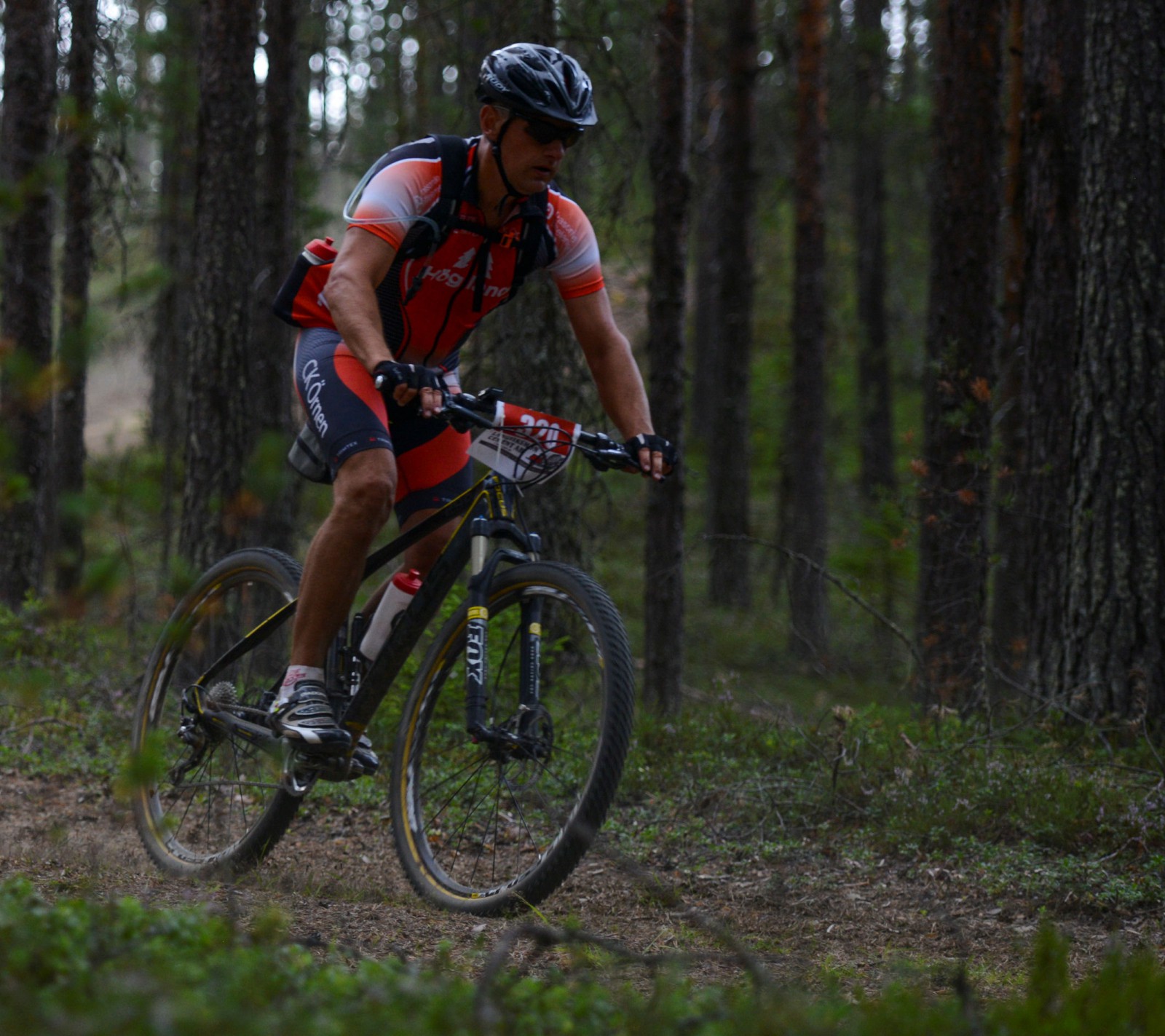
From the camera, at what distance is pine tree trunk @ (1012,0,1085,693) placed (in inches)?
329

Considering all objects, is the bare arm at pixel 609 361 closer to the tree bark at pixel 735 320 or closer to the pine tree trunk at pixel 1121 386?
the pine tree trunk at pixel 1121 386

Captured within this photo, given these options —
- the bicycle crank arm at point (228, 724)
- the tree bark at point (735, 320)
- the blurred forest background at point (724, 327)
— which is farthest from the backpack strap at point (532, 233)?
the tree bark at point (735, 320)

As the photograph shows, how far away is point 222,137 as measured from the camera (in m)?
8.12

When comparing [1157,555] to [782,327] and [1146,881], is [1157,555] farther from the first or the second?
[782,327]

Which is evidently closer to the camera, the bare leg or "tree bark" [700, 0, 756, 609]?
the bare leg

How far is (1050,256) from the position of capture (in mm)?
8461

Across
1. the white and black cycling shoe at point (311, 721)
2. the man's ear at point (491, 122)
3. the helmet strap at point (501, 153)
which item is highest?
the man's ear at point (491, 122)

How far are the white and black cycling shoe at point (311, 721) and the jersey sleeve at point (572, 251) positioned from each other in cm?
174

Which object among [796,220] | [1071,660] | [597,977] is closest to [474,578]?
[597,977]

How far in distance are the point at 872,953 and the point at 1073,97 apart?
6910 mm

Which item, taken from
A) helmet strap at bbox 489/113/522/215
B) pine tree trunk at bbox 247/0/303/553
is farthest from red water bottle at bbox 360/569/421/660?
pine tree trunk at bbox 247/0/303/553

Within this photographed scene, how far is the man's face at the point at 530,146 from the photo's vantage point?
4.09 metres

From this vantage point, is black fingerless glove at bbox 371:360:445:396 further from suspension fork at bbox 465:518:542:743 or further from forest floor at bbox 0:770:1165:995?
forest floor at bbox 0:770:1165:995

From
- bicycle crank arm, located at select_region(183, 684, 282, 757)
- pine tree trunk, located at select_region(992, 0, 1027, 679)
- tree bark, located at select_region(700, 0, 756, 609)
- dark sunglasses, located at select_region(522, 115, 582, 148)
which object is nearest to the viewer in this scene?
dark sunglasses, located at select_region(522, 115, 582, 148)
